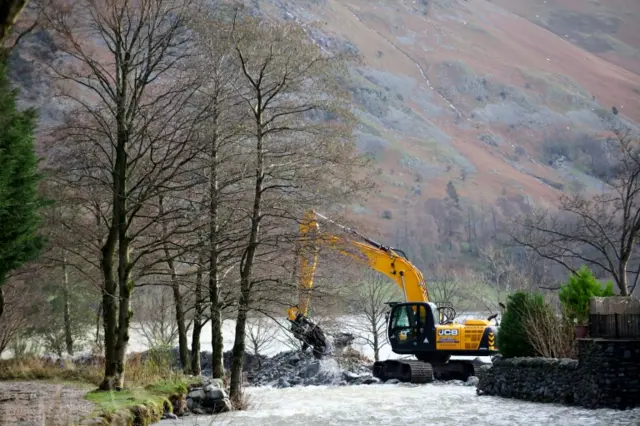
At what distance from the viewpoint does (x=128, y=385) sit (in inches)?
790

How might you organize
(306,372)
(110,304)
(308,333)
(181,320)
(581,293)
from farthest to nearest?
1. (306,372)
2. (308,333)
3. (181,320)
4. (581,293)
5. (110,304)

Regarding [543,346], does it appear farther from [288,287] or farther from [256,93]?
[256,93]

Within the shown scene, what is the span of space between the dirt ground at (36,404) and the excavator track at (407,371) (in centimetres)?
1456

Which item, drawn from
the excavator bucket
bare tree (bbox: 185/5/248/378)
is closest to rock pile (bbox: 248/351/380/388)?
the excavator bucket

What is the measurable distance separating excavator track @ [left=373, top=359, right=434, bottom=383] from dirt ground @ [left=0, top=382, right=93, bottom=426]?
47.8 feet

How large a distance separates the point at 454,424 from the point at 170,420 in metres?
5.70

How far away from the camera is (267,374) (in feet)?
119

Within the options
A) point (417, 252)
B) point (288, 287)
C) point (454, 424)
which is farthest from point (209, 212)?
point (417, 252)

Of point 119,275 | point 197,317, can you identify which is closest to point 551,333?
point 197,317

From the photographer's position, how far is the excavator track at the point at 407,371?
1232 inches

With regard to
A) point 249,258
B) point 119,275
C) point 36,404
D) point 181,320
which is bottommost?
point 36,404

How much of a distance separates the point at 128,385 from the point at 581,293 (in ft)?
37.5

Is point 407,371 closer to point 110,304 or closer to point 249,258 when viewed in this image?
point 249,258

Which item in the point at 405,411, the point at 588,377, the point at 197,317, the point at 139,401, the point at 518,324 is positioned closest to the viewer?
the point at 139,401
